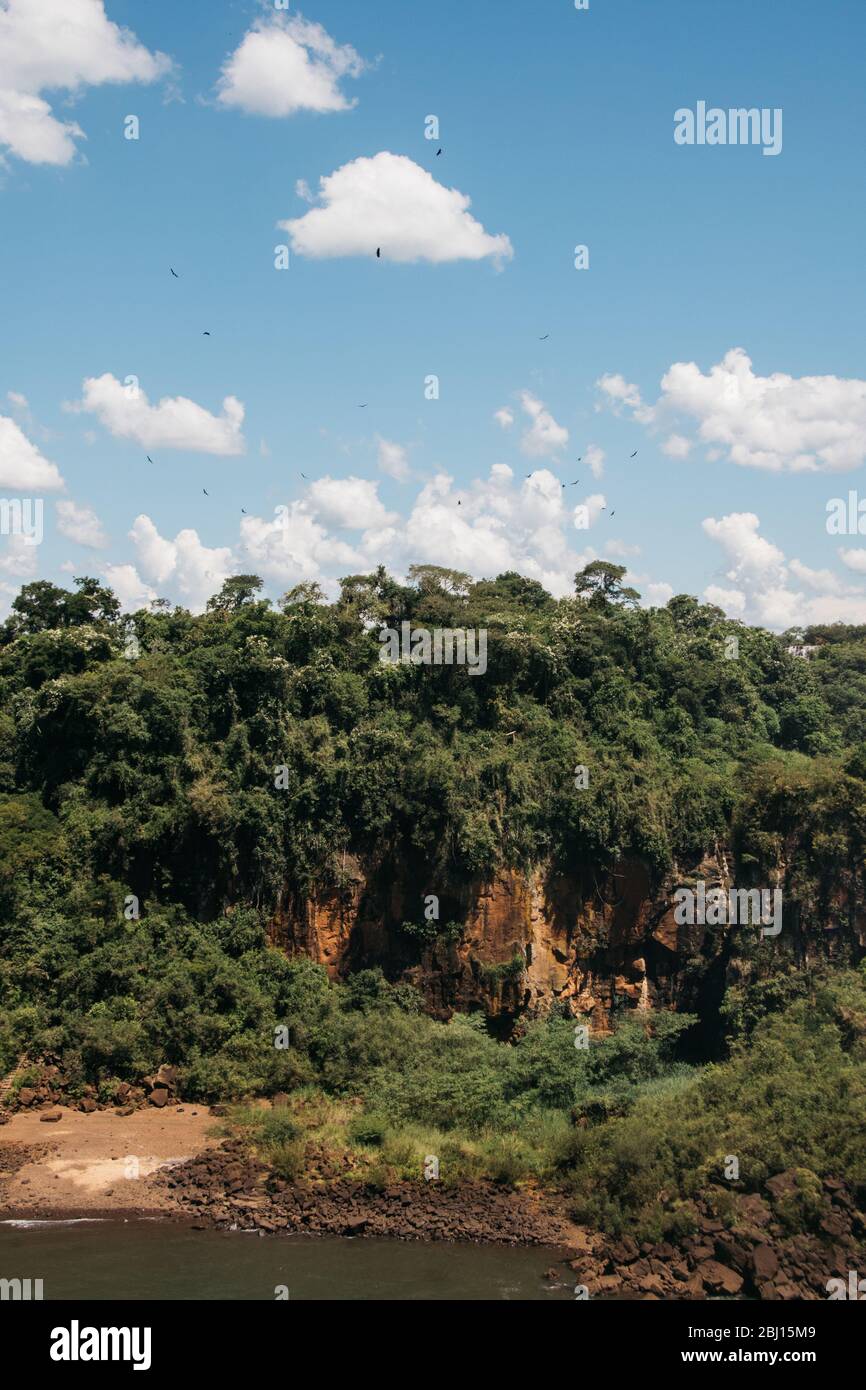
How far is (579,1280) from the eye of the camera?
17250 mm

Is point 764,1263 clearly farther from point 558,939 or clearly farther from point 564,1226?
point 558,939

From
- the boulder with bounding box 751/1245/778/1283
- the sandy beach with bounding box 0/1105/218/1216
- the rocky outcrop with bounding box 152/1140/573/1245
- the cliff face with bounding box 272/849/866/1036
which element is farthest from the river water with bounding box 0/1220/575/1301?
the cliff face with bounding box 272/849/866/1036

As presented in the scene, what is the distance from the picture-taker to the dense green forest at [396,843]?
21.4m

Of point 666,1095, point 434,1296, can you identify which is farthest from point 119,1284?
point 666,1095

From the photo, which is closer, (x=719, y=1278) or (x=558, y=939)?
(x=719, y=1278)

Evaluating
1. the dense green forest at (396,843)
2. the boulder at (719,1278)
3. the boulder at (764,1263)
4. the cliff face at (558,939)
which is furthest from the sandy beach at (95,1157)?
the boulder at (764,1263)

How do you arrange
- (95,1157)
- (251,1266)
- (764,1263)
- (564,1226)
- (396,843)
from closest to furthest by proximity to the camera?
(764,1263) → (251,1266) → (564,1226) → (95,1157) → (396,843)

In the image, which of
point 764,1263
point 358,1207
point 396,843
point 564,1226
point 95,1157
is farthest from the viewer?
point 396,843

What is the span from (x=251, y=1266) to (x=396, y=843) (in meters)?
11.5

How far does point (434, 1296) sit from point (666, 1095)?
7114mm

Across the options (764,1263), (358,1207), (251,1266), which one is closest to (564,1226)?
(358,1207)

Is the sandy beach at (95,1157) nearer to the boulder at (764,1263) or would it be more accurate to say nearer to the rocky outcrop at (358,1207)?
the rocky outcrop at (358,1207)

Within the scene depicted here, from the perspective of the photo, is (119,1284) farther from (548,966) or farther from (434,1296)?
(548,966)

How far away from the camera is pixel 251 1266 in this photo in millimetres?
17438
